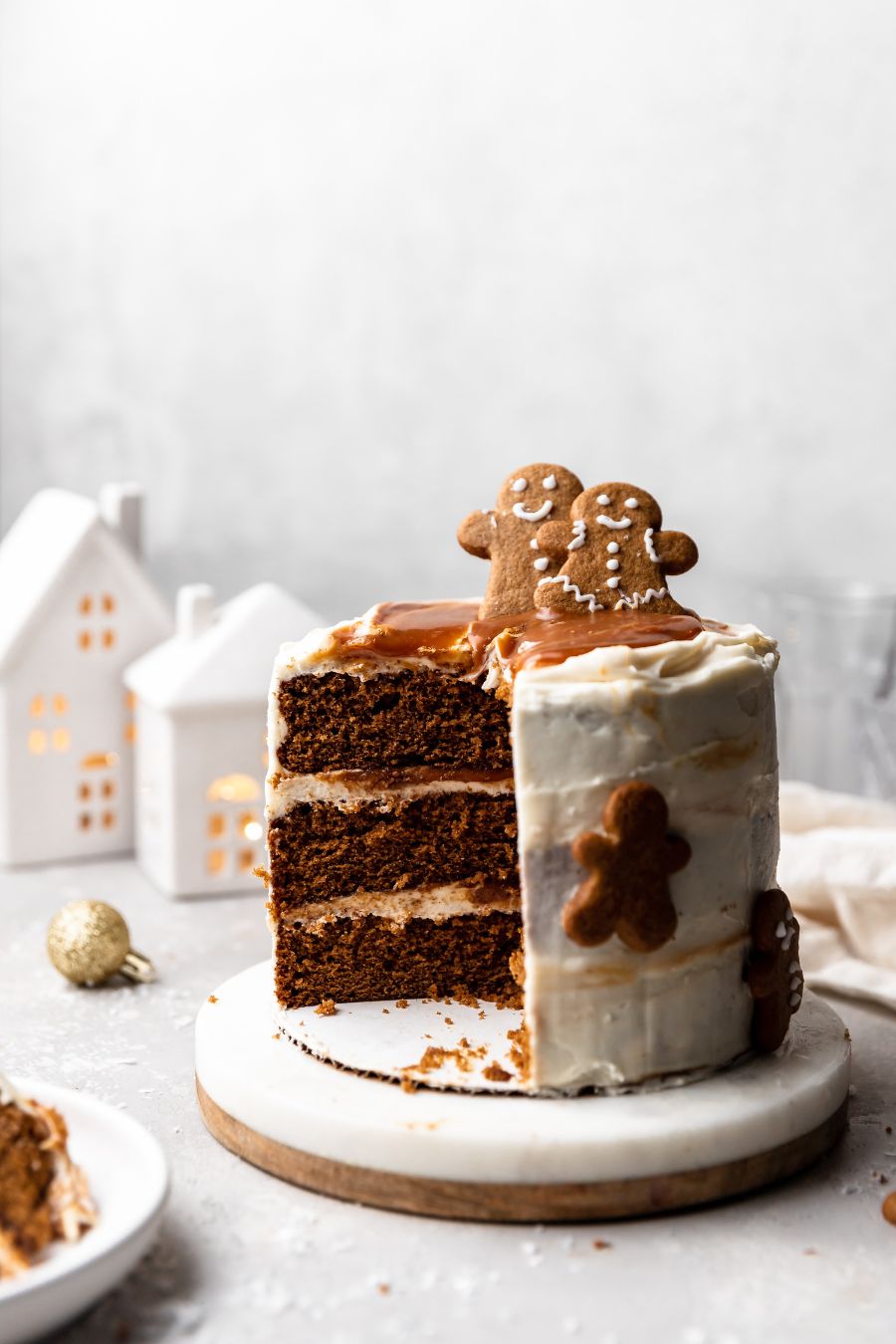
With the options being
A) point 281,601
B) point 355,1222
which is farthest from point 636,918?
point 281,601

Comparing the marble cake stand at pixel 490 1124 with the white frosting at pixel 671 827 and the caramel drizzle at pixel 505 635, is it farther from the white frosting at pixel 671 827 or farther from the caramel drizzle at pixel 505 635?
the caramel drizzle at pixel 505 635

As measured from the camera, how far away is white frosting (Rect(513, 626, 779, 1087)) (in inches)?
113

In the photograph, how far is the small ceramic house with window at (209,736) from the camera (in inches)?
180

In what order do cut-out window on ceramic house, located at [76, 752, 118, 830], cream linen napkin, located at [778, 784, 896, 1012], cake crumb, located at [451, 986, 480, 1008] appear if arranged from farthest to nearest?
cut-out window on ceramic house, located at [76, 752, 118, 830]
cream linen napkin, located at [778, 784, 896, 1012]
cake crumb, located at [451, 986, 480, 1008]

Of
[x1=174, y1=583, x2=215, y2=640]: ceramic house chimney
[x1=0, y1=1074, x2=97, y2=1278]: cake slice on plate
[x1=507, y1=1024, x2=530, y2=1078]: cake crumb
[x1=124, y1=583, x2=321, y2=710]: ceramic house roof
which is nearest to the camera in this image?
[x1=0, y1=1074, x2=97, y2=1278]: cake slice on plate

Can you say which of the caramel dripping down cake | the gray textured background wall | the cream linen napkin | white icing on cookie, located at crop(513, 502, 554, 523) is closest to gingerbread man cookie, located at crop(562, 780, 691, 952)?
the caramel dripping down cake

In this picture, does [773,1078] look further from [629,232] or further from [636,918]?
[629,232]

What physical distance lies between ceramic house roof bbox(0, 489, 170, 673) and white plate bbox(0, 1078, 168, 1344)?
2.09 meters

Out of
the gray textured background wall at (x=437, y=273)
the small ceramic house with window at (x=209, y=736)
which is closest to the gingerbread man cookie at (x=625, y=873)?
the small ceramic house with window at (x=209, y=736)

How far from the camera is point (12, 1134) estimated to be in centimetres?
260

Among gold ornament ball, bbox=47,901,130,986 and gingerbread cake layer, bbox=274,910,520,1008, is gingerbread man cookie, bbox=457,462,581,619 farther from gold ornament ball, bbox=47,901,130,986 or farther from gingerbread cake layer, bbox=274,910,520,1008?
gold ornament ball, bbox=47,901,130,986

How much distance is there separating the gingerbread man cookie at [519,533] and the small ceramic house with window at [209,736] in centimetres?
130

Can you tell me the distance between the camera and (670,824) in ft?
9.53

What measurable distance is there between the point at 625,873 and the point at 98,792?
2.52 metres
